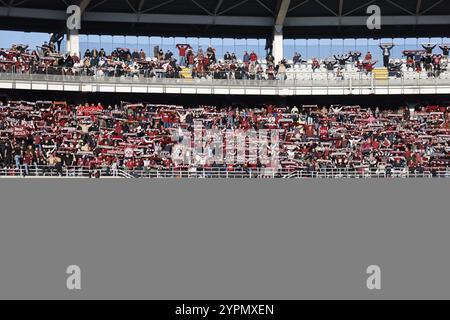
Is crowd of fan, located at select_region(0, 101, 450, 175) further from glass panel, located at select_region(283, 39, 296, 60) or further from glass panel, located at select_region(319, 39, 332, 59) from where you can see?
glass panel, located at select_region(319, 39, 332, 59)

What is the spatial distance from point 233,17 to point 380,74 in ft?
22.1

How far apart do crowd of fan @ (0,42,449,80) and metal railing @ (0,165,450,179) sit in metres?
7.58

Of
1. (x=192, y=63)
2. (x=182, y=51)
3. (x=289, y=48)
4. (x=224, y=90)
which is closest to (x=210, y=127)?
(x=224, y=90)

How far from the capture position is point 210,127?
32.9 m

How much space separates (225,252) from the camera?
2227 cm

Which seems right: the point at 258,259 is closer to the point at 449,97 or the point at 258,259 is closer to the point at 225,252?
the point at 225,252

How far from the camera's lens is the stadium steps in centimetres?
3672

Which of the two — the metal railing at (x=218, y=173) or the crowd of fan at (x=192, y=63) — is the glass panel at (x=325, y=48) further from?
the metal railing at (x=218, y=173)

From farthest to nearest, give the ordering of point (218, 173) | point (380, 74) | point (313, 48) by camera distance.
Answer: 1. point (313, 48)
2. point (380, 74)
3. point (218, 173)

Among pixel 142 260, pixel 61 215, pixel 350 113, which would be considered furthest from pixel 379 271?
pixel 350 113

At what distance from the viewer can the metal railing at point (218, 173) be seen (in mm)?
27438

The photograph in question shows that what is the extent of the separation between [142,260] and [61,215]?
11.8ft

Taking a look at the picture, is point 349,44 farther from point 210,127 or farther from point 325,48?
point 210,127

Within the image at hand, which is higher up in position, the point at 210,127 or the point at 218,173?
the point at 210,127
